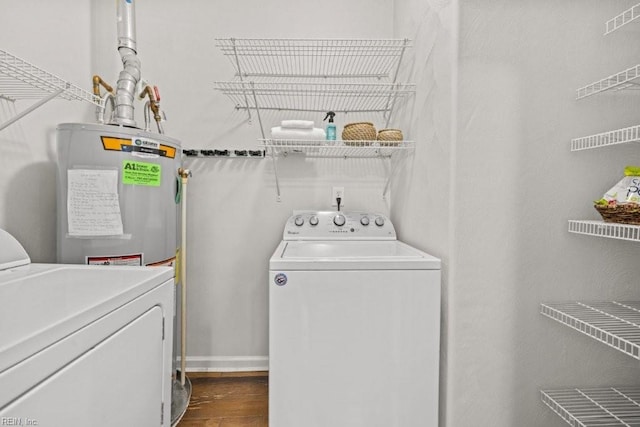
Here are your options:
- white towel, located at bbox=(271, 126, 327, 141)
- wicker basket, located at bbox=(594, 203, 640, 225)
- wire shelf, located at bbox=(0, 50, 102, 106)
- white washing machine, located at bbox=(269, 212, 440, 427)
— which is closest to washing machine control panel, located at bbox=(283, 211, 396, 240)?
white towel, located at bbox=(271, 126, 327, 141)

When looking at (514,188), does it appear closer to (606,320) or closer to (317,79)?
(606,320)

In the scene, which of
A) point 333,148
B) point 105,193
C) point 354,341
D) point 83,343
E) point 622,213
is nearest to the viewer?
point 83,343

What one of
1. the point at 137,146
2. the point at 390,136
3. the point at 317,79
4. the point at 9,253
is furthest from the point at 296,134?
the point at 9,253

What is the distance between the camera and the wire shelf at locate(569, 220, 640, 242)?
102 centimetres

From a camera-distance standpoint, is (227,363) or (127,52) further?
(227,363)

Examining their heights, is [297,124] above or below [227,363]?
above

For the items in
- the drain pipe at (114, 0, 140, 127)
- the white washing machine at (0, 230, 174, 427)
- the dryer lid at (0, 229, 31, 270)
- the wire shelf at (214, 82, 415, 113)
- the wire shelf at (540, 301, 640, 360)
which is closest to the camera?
the white washing machine at (0, 230, 174, 427)

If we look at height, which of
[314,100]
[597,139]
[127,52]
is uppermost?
[127,52]

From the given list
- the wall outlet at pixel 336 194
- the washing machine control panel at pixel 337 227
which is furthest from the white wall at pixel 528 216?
the wall outlet at pixel 336 194

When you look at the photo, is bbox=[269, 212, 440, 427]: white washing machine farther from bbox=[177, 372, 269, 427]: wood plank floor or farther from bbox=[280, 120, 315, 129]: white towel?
bbox=[280, 120, 315, 129]: white towel

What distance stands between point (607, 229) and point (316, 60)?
1.81 meters

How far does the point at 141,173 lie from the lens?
1513mm

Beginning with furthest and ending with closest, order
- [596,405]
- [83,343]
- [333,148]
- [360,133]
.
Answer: [333,148]
[360,133]
[596,405]
[83,343]

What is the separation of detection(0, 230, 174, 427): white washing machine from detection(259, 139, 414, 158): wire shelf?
1.00m
